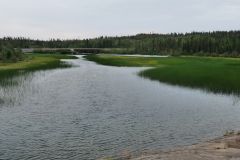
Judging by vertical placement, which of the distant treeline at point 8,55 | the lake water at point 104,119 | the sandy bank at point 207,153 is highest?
the distant treeline at point 8,55

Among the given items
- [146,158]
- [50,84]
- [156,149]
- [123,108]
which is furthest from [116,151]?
[50,84]

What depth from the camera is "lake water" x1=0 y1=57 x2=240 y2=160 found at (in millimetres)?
35250

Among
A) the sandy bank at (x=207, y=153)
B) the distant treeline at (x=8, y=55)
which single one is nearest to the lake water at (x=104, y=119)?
the sandy bank at (x=207, y=153)

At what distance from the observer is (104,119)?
45.9 meters

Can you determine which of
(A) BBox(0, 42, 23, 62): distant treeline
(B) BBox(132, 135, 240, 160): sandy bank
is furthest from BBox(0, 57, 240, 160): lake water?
(A) BBox(0, 42, 23, 62): distant treeline

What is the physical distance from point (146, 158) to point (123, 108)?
948 inches

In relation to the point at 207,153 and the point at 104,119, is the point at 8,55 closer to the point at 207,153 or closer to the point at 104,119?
the point at 104,119

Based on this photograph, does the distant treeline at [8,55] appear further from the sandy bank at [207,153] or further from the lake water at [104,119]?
the sandy bank at [207,153]

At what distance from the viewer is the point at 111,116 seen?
47562mm

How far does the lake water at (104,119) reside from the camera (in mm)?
35250

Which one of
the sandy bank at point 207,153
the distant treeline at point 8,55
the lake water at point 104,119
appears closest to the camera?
the sandy bank at point 207,153

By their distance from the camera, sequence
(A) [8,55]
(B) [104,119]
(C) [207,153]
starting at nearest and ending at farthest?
1. (C) [207,153]
2. (B) [104,119]
3. (A) [8,55]

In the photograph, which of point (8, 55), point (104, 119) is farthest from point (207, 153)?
point (8, 55)

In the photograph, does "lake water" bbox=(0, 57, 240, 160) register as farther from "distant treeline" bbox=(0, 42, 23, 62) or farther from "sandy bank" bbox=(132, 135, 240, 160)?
"distant treeline" bbox=(0, 42, 23, 62)
